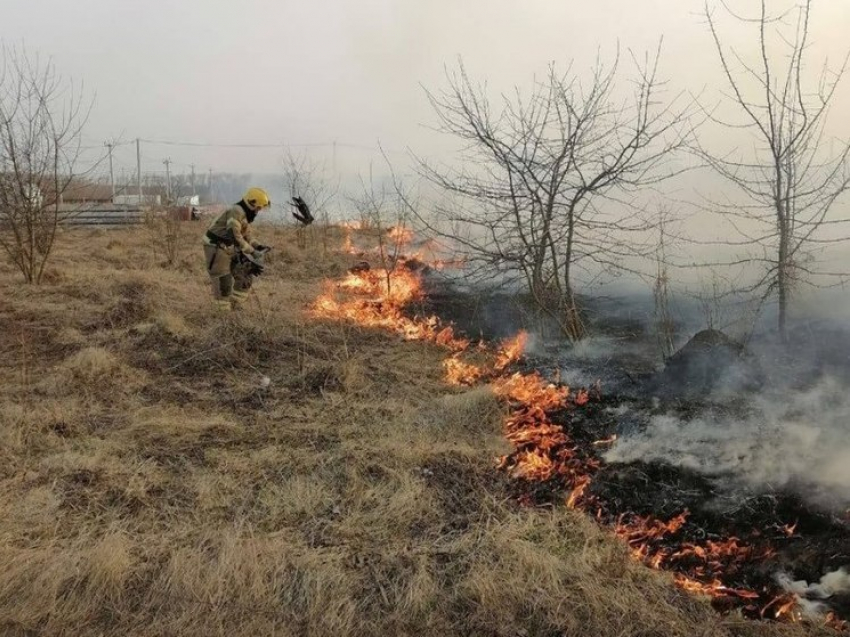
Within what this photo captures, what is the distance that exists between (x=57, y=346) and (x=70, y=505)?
419 centimetres

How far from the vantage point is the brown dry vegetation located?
2992 millimetres

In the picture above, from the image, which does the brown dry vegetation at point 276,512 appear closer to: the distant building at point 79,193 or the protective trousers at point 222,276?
the protective trousers at point 222,276

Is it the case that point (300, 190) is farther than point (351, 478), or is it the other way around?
point (300, 190)

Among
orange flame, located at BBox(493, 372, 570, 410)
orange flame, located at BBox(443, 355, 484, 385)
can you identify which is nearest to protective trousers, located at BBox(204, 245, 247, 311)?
orange flame, located at BBox(443, 355, 484, 385)

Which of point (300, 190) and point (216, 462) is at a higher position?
point (300, 190)

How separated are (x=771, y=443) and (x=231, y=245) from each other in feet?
24.1

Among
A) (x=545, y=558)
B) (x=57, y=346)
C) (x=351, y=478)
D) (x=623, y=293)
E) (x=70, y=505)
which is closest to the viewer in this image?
(x=545, y=558)

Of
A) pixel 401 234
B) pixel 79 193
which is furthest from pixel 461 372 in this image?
pixel 79 193

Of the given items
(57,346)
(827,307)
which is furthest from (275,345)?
(827,307)

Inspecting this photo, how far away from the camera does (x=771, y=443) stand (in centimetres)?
463

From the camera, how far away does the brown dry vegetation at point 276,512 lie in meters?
2.99

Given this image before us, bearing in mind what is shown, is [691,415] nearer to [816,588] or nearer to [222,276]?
[816,588]

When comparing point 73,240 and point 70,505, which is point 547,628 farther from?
point 73,240

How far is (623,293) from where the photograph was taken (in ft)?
33.9
